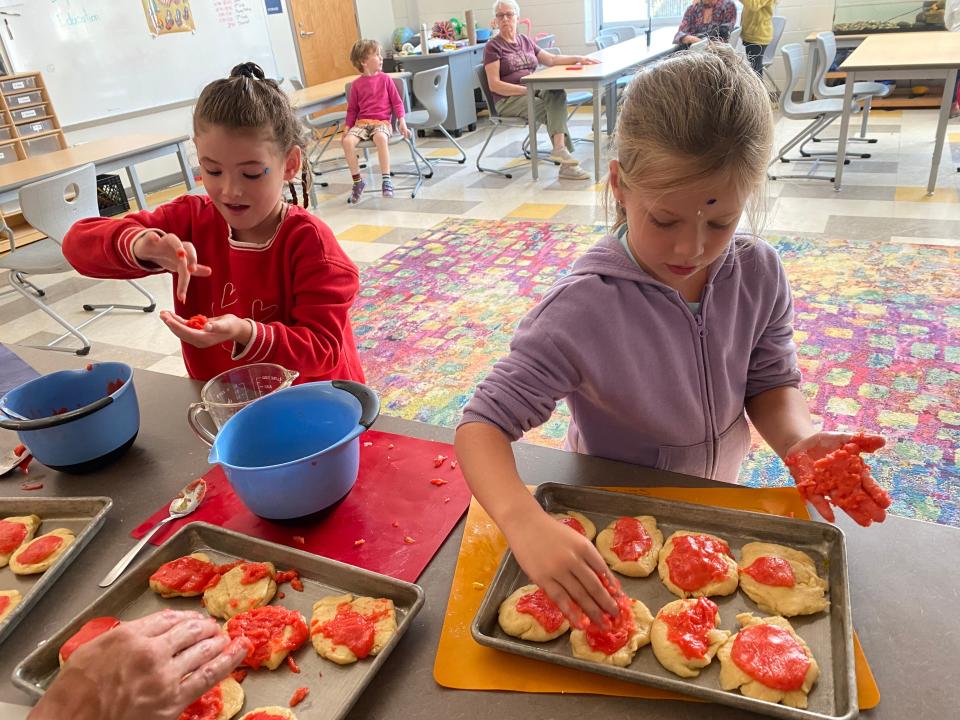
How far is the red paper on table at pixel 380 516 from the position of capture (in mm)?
944

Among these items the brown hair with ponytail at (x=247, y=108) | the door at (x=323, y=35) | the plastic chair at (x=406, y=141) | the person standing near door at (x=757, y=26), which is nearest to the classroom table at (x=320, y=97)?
the plastic chair at (x=406, y=141)

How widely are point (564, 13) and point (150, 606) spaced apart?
335 inches

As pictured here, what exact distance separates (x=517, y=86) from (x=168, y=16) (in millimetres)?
3454

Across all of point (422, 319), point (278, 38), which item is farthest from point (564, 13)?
point (422, 319)

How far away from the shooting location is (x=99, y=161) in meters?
3.93

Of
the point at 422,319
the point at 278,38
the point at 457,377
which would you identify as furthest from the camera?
the point at 278,38

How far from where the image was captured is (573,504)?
977mm

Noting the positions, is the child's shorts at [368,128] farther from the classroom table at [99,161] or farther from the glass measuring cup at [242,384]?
the glass measuring cup at [242,384]

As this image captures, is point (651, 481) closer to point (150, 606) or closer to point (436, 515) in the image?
point (436, 515)

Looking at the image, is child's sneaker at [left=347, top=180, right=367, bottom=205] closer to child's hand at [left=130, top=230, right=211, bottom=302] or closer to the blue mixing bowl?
child's hand at [left=130, top=230, right=211, bottom=302]

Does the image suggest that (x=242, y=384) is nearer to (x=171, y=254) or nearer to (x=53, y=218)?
(x=171, y=254)

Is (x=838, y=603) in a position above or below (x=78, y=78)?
below

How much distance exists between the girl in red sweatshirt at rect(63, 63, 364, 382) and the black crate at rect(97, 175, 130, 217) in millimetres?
4451

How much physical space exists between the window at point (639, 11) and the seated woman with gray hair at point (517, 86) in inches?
110
